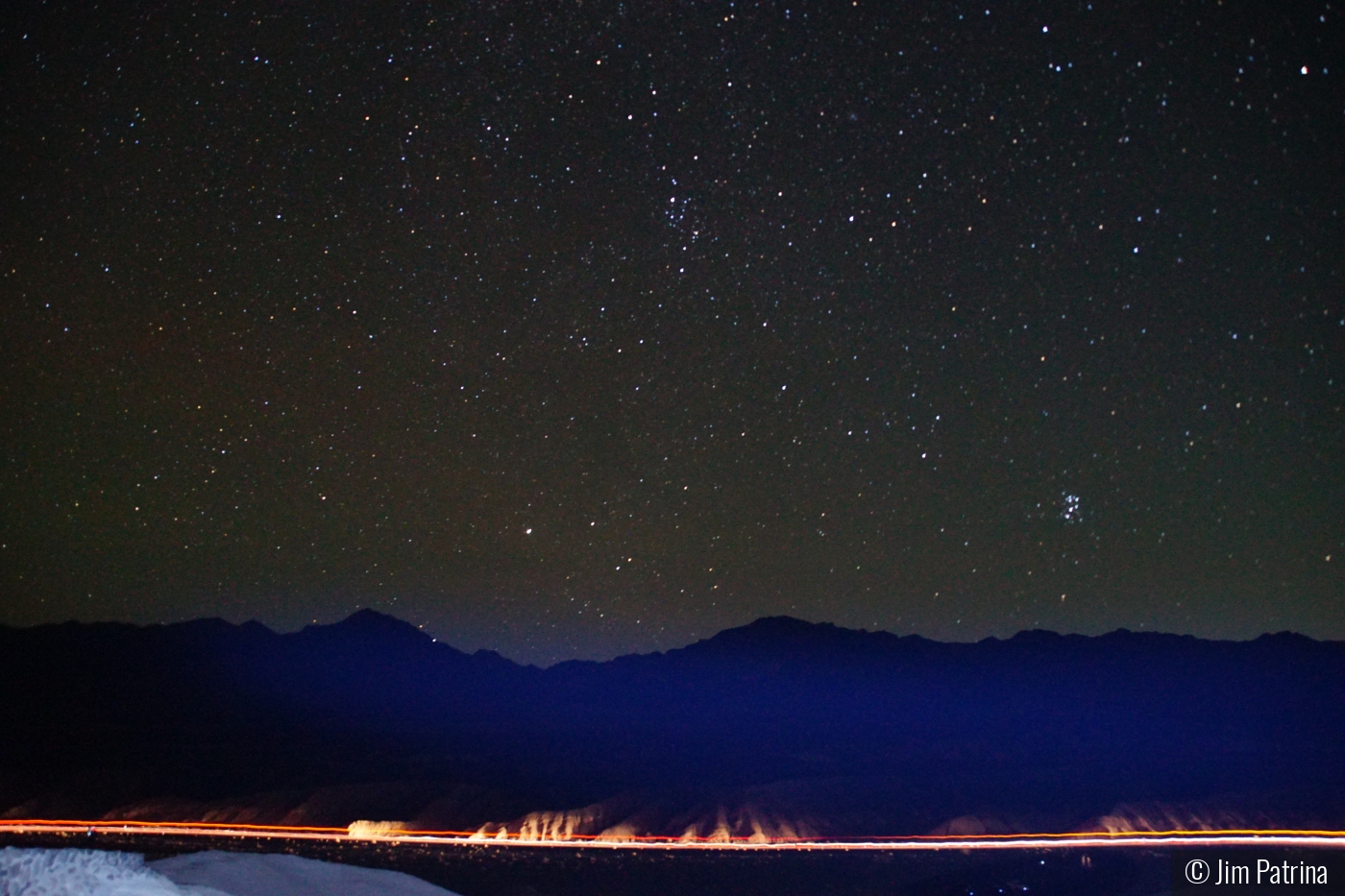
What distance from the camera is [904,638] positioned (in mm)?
189875

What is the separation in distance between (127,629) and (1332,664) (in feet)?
643

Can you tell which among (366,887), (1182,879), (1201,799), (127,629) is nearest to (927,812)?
(1201,799)

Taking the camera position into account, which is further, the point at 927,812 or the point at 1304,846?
the point at 927,812

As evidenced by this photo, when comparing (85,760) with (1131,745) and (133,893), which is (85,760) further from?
(1131,745)

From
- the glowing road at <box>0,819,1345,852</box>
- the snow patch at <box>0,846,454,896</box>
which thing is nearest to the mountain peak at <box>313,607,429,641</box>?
the glowing road at <box>0,819,1345,852</box>

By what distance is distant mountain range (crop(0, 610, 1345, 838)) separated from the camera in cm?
8381

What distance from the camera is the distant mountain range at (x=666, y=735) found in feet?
275

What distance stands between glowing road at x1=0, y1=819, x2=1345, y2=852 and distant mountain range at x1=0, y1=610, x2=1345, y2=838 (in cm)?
195

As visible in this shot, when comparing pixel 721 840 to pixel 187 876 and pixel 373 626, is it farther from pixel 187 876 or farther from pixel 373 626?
pixel 373 626

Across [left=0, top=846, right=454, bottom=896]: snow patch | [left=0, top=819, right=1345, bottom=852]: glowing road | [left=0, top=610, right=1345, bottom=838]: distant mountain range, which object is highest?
[left=0, top=846, right=454, bottom=896]: snow patch

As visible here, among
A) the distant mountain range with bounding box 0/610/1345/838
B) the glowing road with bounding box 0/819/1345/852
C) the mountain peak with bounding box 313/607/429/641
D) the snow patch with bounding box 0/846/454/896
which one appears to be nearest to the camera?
the snow patch with bounding box 0/846/454/896

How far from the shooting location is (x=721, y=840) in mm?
77312

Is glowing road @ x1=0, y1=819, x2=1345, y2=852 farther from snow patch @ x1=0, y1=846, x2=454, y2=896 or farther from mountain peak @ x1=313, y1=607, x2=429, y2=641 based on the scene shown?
mountain peak @ x1=313, y1=607, x2=429, y2=641

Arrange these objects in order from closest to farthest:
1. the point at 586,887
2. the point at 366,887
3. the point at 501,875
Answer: the point at 366,887
the point at 586,887
the point at 501,875
